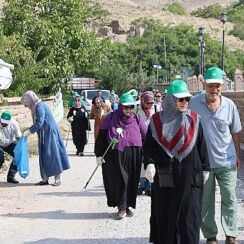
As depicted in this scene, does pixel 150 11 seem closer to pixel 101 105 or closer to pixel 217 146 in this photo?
pixel 101 105

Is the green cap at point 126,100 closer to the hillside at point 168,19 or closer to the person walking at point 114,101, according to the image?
the person walking at point 114,101

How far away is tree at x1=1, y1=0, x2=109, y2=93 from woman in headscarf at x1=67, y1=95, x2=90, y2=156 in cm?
702

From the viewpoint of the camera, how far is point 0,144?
11.8m

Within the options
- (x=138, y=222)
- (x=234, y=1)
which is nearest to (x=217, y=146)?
(x=138, y=222)

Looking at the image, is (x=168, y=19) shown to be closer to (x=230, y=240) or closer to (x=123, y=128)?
(x=123, y=128)

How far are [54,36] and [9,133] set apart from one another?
1589 centimetres

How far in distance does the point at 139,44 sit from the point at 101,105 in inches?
2209

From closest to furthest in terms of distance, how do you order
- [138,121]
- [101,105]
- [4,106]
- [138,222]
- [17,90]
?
[138,222] < [138,121] < [101,105] < [4,106] < [17,90]

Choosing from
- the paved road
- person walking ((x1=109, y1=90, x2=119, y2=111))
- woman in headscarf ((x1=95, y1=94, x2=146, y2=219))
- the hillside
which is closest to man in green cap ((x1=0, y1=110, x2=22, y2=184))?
the paved road

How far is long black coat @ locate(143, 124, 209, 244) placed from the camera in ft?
19.5

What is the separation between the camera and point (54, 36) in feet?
89.4

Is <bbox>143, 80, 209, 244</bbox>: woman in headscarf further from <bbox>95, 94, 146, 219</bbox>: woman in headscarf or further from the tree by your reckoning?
the tree

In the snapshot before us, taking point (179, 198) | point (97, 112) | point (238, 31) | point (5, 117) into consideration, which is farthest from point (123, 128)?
point (238, 31)

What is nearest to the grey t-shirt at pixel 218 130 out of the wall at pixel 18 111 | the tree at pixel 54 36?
the wall at pixel 18 111
